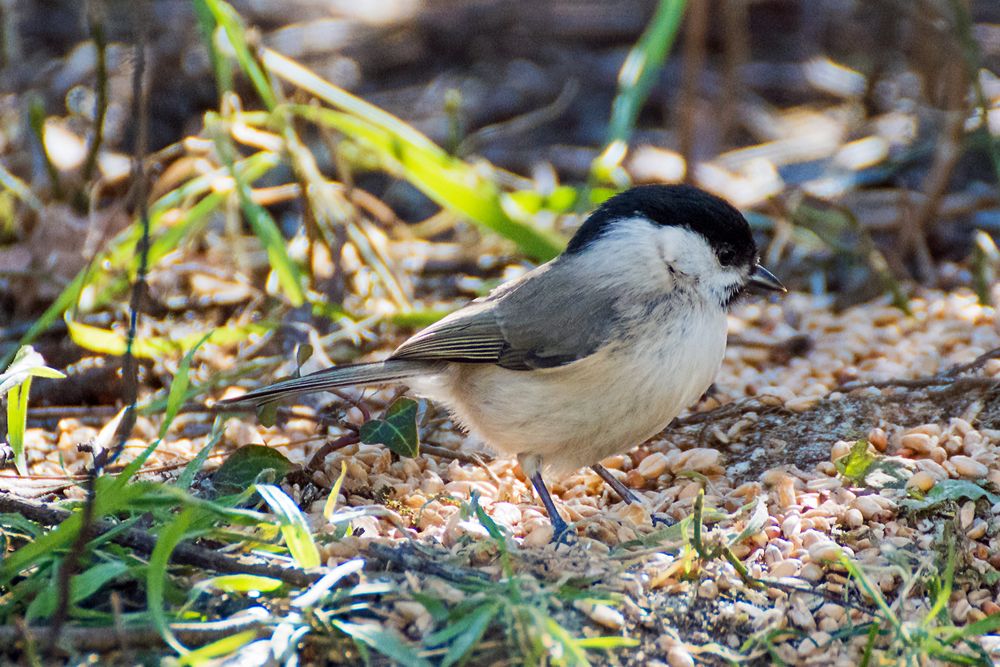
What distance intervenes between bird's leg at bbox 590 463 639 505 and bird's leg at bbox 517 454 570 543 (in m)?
0.12

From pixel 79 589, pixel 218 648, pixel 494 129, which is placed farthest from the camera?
pixel 494 129

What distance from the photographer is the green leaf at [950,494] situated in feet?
6.11

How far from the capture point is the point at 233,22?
2.54m

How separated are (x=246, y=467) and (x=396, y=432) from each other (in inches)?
10.5

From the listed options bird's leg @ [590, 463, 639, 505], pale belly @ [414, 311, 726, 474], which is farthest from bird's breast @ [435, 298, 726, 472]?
bird's leg @ [590, 463, 639, 505]

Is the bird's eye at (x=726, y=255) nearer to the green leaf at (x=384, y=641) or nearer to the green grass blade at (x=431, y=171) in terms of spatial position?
the green grass blade at (x=431, y=171)

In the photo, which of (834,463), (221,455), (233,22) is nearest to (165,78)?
(233,22)

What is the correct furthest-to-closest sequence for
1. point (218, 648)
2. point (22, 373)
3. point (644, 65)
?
point (644, 65)
point (22, 373)
point (218, 648)

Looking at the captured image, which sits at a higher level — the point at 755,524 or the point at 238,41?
the point at 238,41

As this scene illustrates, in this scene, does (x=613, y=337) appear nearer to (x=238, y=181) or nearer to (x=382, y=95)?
(x=238, y=181)

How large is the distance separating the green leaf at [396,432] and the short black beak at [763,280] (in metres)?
0.74

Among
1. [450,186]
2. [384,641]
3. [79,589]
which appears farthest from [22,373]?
[450,186]

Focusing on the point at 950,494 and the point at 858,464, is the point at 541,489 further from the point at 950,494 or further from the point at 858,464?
the point at 950,494

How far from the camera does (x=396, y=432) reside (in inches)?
77.3
